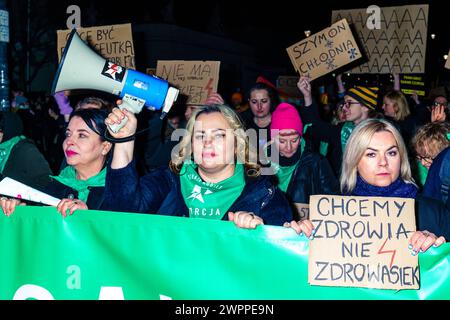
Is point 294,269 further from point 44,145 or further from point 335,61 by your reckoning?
point 44,145

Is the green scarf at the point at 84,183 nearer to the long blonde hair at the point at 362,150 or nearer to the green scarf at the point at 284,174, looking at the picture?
the long blonde hair at the point at 362,150

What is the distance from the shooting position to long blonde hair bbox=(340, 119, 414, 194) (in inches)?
128

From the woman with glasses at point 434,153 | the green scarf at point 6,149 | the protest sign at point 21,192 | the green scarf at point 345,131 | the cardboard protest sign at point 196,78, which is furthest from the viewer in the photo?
the cardboard protest sign at point 196,78

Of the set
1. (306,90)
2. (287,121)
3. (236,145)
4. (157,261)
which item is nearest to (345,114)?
(306,90)

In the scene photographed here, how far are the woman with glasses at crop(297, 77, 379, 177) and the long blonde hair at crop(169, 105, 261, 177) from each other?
8.62ft

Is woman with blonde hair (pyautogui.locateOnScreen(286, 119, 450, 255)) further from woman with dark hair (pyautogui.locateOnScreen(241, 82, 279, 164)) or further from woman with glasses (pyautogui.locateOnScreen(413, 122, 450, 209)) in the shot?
woman with dark hair (pyautogui.locateOnScreen(241, 82, 279, 164))

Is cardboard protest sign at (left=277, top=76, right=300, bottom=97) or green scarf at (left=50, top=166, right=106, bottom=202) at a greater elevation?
cardboard protest sign at (left=277, top=76, right=300, bottom=97)

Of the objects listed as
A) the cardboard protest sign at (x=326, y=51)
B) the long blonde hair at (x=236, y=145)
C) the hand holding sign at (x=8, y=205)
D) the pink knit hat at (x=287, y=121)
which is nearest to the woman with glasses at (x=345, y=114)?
the cardboard protest sign at (x=326, y=51)

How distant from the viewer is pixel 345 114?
631cm

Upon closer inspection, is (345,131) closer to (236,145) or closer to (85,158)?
(236,145)

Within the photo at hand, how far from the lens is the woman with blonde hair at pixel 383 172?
10.1ft

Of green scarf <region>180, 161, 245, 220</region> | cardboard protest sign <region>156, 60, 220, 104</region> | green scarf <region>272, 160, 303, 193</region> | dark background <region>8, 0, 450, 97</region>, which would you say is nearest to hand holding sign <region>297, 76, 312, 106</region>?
cardboard protest sign <region>156, 60, 220, 104</region>

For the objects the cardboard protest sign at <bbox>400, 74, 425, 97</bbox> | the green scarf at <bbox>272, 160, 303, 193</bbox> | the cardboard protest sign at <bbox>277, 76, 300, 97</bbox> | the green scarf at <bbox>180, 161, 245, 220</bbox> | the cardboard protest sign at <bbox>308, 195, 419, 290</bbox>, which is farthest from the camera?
the cardboard protest sign at <bbox>277, 76, 300, 97</bbox>

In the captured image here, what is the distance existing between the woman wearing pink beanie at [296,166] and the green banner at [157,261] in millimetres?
1902
